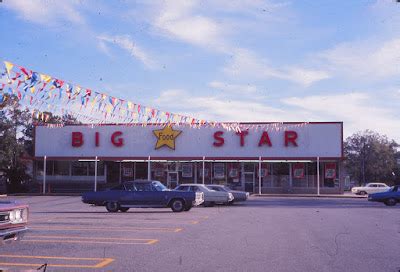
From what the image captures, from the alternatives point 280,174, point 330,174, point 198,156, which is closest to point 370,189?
point 330,174

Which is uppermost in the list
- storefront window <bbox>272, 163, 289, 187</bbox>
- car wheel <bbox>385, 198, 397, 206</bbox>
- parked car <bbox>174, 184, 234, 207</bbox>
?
storefront window <bbox>272, 163, 289, 187</bbox>

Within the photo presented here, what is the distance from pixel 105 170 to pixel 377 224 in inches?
1330

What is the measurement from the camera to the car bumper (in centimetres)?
874

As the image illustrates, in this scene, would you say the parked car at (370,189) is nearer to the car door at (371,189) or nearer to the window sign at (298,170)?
the car door at (371,189)

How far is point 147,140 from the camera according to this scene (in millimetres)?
44406

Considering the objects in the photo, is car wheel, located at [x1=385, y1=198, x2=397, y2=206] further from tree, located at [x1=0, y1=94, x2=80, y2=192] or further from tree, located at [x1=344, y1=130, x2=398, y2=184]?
tree, located at [x1=344, y1=130, x2=398, y2=184]

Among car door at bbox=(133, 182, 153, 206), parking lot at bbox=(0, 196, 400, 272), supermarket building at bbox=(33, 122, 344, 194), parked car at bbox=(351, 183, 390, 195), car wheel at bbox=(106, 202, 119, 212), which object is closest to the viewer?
parking lot at bbox=(0, 196, 400, 272)

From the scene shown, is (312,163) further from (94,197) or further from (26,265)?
(26,265)

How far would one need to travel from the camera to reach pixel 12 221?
30.3 ft

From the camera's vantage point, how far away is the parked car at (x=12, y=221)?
8891mm

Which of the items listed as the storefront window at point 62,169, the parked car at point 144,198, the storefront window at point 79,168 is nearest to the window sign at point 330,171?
the storefront window at point 79,168

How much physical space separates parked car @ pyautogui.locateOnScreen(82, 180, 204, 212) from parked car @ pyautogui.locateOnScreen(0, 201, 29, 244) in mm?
12559

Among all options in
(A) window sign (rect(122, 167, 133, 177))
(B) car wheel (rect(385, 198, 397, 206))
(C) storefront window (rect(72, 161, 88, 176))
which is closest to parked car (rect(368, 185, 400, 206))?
(B) car wheel (rect(385, 198, 397, 206))

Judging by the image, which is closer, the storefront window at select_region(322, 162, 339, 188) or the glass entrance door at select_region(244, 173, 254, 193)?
the storefront window at select_region(322, 162, 339, 188)
